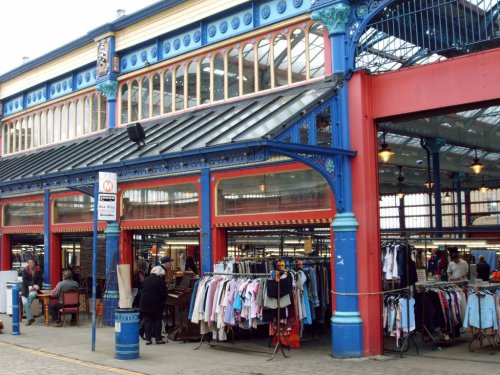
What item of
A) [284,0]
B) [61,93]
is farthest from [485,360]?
[61,93]

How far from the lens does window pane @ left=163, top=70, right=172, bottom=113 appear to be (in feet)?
57.5

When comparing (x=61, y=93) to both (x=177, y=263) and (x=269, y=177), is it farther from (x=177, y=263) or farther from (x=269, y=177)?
(x=269, y=177)

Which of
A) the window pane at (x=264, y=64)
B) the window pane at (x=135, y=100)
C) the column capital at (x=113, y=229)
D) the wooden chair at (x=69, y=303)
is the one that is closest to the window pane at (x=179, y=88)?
the window pane at (x=135, y=100)

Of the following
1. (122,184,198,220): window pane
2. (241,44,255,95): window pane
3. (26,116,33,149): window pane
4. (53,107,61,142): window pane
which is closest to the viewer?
(241,44,255,95): window pane

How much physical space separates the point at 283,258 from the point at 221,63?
5.23 metres

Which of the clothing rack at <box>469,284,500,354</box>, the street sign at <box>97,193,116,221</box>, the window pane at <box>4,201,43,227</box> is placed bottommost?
the clothing rack at <box>469,284,500,354</box>

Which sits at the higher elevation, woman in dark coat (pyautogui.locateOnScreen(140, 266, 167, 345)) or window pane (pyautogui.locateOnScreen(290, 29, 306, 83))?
window pane (pyautogui.locateOnScreen(290, 29, 306, 83))

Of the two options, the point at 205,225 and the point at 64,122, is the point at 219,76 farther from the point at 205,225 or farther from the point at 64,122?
the point at 64,122

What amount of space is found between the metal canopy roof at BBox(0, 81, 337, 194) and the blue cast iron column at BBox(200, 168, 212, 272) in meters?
→ 1.32

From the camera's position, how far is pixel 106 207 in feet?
41.6

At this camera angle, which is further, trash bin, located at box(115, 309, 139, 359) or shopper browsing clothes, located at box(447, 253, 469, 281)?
shopper browsing clothes, located at box(447, 253, 469, 281)

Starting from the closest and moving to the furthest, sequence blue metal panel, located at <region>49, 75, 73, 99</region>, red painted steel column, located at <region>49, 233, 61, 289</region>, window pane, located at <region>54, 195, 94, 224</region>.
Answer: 1. window pane, located at <region>54, 195, 94, 224</region>
2. red painted steel column, located at <region>49, 233, 61, 289</region>
3. blue metal panel, located at <region>49, 75, 73, 99</region>

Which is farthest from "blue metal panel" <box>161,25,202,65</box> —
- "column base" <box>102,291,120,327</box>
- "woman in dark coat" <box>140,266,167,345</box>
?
"column base" <box>102,291,120,327</box>

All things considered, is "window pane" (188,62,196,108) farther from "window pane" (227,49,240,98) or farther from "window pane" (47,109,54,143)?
"window pane" (47,109,54,143)
